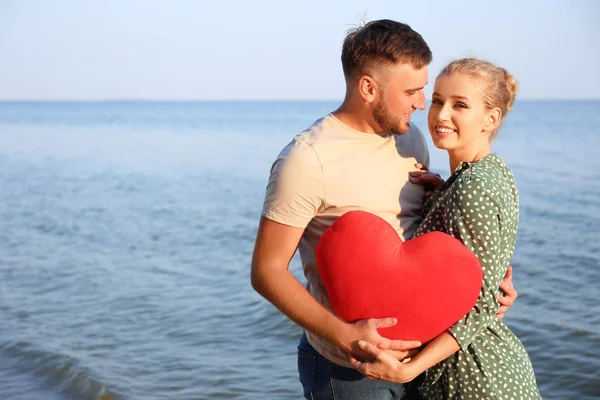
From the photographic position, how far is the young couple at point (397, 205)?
2.42 metres

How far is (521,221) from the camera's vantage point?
37.1ft

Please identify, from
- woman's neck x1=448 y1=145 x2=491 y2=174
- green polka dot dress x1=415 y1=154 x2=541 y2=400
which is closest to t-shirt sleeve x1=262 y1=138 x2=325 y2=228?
green polka dot dress x1=415 y1=154 x2=541 y2=400

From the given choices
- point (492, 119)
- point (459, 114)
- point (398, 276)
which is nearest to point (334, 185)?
point (398, 276)

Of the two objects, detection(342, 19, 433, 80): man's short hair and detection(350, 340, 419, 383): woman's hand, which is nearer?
detection(350, 340, 419, 383): woman's hand

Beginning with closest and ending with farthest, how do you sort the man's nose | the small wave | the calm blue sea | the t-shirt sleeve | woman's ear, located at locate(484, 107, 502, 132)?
the t-shirt sleeve
woman's ear, located at locate(484, 107, 502, 132)
the man's nose
the small wave
the calm blue sea

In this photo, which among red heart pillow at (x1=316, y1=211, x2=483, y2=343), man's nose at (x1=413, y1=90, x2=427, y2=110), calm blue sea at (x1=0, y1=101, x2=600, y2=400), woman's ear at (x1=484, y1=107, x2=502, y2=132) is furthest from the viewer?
calm blue sea at (x1=0, y1=101, x2=600, y2=400)

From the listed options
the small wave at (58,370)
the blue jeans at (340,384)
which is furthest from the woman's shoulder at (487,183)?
the small wave at (58,370)

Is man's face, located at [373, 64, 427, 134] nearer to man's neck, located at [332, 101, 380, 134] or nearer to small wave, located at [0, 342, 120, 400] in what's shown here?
man's neck, located at [332, 101, 380, 134]

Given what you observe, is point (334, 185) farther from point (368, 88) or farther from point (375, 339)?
point (375, 339)

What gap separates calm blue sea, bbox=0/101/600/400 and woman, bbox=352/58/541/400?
3148mm

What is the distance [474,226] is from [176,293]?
5970 mm

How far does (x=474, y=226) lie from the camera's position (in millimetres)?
2393

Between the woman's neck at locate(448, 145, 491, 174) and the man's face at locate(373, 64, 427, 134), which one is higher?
the man's face at locate(373, 64, 427, 134)

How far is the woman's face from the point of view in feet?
8.56
